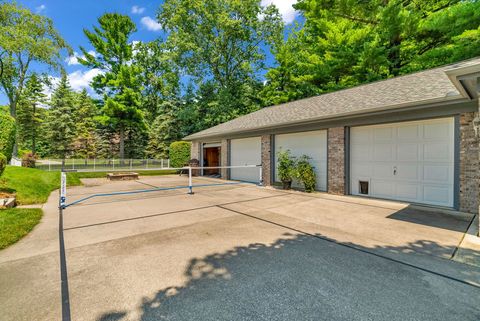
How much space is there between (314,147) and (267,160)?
8.53 ft

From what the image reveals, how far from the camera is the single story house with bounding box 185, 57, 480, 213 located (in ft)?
18.8

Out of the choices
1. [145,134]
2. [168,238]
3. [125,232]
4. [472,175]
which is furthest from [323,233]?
[145,134]

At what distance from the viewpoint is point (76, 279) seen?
2.78m

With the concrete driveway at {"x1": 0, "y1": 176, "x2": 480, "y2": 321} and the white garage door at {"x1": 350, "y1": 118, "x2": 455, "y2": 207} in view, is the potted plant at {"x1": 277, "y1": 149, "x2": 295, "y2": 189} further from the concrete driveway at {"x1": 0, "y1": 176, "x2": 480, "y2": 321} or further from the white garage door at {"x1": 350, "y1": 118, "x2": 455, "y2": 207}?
the concrete driveway at {"x1": 0, "y1": 176, "x2": 480, "y2": 321}

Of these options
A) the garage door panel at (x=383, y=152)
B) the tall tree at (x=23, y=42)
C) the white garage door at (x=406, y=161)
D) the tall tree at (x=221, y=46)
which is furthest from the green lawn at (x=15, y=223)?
the tall tree at (x=221, y=46)

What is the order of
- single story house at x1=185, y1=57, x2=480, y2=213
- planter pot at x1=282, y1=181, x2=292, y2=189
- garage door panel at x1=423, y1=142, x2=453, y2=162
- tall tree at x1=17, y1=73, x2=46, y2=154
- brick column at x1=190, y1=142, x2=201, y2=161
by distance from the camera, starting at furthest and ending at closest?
tall tree at x1=17, y1=73, x2=46, y2=154 → brick column at x1=190, y1=142, x2=201, y2=161 → planter pot at x1=282, y1=181, x2=292, y2=189 → garage door panel at x1=423, y1=142, x2=453, y2=162 → single story house at x1=185, y1=57, x2=480, y2=213

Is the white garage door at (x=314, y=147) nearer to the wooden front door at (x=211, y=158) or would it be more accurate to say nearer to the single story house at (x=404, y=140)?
the single story house at (x=404, y=140)

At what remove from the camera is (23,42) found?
1762 cm

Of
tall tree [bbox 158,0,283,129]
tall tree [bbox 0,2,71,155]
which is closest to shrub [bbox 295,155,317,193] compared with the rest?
tall tree [bbox 158,0,283,129]

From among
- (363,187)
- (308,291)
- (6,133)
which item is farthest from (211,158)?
(308,291)

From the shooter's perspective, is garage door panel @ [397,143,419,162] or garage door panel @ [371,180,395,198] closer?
garage door panel @ [397,143,419,162]

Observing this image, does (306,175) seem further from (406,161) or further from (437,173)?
(437,173)

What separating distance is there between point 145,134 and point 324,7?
86.2 feet

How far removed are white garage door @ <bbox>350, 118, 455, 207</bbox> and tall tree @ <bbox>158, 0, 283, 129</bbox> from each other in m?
17.2
